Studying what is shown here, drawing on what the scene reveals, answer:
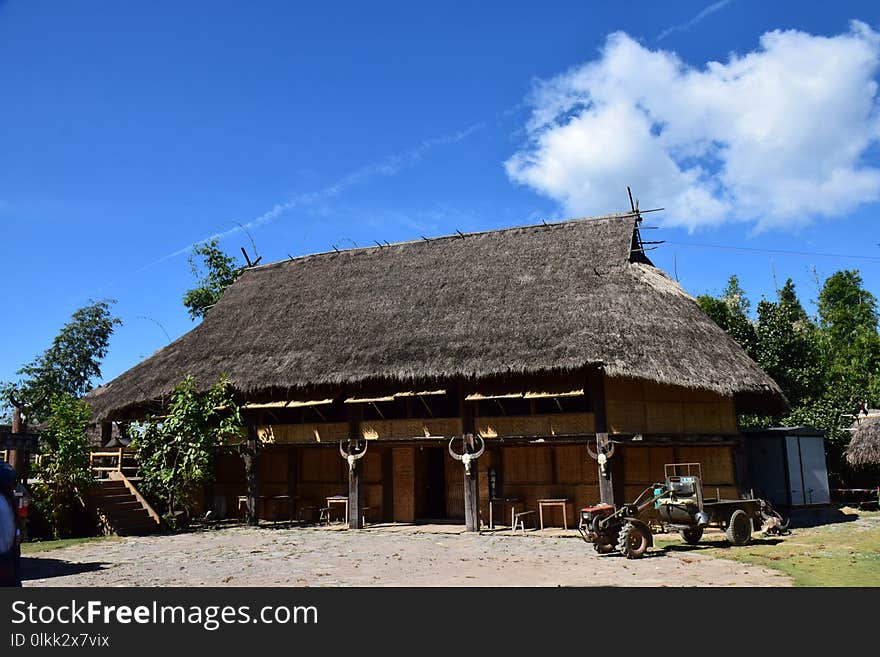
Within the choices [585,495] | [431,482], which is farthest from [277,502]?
[585,495]

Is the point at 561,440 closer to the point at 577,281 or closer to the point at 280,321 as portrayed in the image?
the point at 577,281

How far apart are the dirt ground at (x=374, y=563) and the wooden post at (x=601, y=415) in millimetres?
1208

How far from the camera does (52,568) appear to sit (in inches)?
472

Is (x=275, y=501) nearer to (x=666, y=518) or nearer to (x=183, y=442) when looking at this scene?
(x=183, y=442)

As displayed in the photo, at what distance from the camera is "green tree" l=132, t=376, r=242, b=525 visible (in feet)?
58.5

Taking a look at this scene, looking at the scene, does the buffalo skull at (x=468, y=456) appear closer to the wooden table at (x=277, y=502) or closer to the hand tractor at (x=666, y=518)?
the hand tractor at (x=666, y=518)

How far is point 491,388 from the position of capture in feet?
55.1

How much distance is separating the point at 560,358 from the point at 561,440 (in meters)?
2.04

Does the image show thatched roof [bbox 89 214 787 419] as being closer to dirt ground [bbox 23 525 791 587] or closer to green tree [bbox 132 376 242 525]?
green tree [bbox 132 376 242 525]

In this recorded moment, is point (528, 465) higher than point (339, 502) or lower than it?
higher

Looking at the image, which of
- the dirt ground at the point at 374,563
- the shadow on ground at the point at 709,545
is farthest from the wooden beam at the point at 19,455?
the shadow on ground at the point at 709,545

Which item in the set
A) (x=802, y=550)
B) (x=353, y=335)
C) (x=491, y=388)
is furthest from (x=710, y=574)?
(x=353, y=335)

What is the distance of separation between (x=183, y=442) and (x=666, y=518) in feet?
39.3

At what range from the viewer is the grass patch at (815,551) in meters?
9.31
